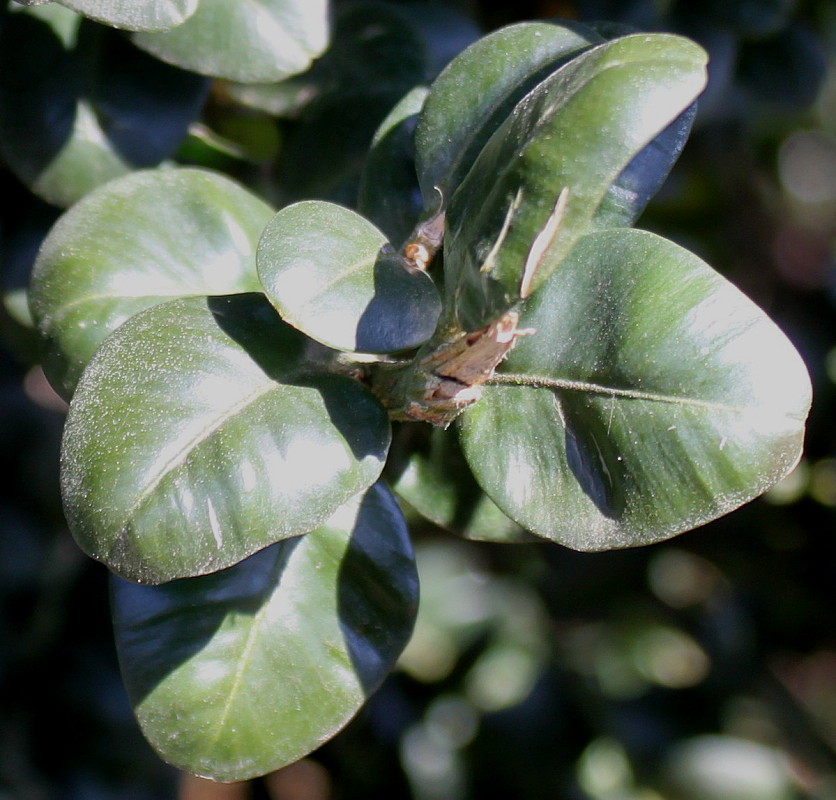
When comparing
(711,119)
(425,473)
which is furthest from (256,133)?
(711,119)

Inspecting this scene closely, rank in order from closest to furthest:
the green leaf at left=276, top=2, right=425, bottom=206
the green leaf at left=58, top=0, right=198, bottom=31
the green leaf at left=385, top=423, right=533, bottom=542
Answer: the green leaf at left=58, top=0, right=198, bottom=31 < the green leaf at left=385, top=423, right=533, bottom=542 < the green leaf at left=276, top=2, right=425, bottom=206

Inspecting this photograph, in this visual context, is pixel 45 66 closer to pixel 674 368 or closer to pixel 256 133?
pixel 256 133

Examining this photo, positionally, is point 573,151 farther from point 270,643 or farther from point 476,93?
point 270,643

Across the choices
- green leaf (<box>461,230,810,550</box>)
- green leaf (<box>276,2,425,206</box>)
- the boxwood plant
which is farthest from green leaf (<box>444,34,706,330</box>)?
green leaf (<box>276,2,425,206</box>)

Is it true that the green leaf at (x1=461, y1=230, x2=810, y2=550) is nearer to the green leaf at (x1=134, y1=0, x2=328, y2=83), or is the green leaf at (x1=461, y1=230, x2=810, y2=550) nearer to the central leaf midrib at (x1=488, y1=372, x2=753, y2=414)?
the central leaf midrib at (x1=488, y1=372, x2=753, y2=414)

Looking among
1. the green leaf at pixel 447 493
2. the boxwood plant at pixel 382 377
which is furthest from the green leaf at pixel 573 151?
the green leaf at pixel 447 493

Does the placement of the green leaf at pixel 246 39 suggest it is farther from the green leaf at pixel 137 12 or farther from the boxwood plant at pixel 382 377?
the green leaf at pixel 137 12
